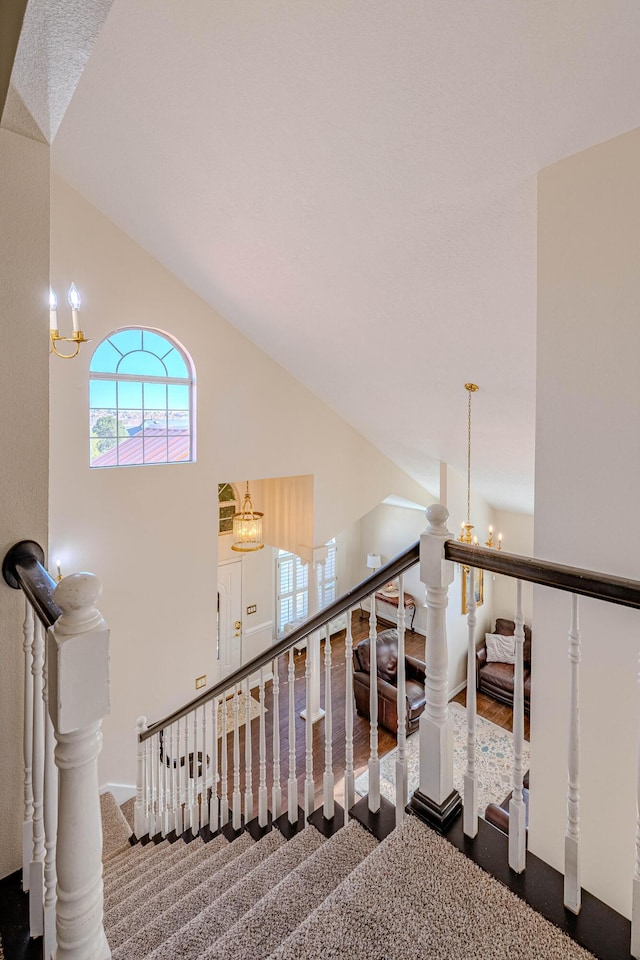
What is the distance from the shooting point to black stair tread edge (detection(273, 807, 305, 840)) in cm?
196

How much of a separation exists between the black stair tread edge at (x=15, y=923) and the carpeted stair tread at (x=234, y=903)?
0.30m

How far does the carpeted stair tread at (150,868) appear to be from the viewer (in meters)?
2.07

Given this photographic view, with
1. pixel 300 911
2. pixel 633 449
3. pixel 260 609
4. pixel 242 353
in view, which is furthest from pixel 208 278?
pixel 260 609

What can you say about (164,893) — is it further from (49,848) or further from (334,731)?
(334,731)

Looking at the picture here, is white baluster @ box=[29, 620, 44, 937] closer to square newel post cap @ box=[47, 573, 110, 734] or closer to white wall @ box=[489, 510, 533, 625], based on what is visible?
square newel post cap @ box=[47, 573, 110, 734]

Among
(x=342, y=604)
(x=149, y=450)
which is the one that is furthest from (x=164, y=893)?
(x=149, y=450)

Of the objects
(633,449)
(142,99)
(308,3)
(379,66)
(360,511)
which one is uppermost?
(142,99)

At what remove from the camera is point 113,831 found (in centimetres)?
353

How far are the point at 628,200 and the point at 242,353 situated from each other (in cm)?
384

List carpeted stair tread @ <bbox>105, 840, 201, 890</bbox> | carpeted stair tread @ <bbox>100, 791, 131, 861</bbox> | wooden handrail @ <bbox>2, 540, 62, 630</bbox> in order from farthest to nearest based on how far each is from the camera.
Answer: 1. carpeted stair tread @ <bbox>100, 791, 131, 861</bbox>
2. carpeted stair tread @ <bbox>105, 840, 201, 890</bbox>
3. wooden handrail @ <bbox>2, 540, 62, 630</bbox>

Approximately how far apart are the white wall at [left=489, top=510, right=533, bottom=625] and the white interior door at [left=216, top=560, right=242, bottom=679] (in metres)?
4.08

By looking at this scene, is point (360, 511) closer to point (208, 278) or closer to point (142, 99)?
point (208, 278)

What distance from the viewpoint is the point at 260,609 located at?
785 centimetres

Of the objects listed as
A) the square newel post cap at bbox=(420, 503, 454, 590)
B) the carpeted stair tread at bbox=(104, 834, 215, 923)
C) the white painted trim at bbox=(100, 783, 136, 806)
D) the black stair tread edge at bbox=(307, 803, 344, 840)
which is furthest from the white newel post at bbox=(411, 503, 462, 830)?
the white painted trim at bbox=(100, 783, 136, 806)
